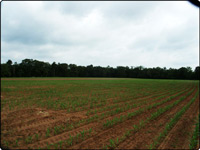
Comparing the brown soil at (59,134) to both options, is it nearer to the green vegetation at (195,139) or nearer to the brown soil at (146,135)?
the brown soil at (146,135)

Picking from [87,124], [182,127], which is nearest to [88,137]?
[87,124]

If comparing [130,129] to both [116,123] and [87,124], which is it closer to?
[116,123]

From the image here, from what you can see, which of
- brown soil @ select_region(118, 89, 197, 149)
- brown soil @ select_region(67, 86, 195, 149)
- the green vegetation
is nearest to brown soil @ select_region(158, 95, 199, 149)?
the green vegetation

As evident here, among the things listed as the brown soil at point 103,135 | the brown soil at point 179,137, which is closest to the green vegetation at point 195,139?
the brown soil at point 179,137

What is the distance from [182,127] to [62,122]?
16.5 feet

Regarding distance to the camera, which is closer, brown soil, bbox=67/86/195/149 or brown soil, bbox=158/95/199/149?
brown soil, bbox=67/86/195/149

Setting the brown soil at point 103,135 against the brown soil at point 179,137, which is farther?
the brown soil at point 179,137

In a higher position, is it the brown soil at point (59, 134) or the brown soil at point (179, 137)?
the brown soil at point (59, 134)

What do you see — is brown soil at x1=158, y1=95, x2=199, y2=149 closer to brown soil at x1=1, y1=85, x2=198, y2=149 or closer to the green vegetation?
the green vegetation

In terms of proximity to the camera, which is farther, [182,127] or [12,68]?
[12,68]

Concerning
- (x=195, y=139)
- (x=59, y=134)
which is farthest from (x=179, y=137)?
(x=59, y=134)

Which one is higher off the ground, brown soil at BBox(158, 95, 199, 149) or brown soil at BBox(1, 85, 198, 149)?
brown soil at BBox(1, 85, 198, 149)

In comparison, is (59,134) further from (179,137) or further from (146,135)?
(179,137)

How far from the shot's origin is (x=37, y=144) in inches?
129
